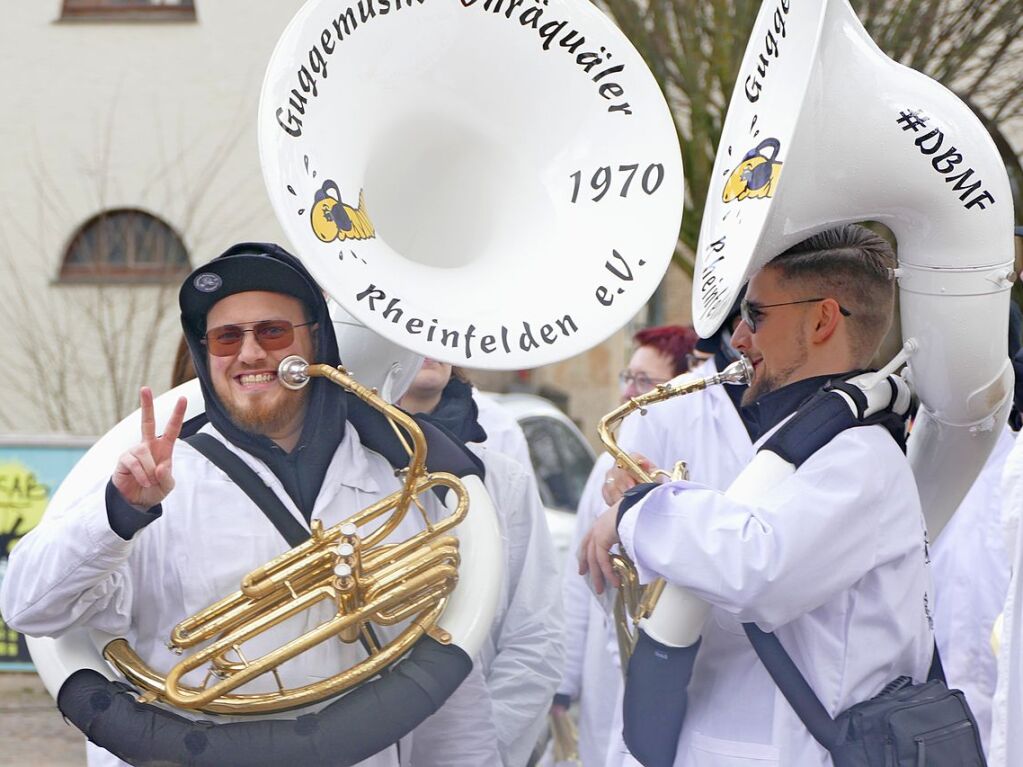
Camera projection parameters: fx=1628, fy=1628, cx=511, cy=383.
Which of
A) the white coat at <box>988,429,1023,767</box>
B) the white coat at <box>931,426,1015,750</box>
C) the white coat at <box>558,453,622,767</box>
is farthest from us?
the white coat at <box>558,453,622,767</box>

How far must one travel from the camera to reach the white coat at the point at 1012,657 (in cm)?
271

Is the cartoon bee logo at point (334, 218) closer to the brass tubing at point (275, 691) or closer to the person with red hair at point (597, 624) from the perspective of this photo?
the brass tubing at point (275, 691)

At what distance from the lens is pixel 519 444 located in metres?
4.77

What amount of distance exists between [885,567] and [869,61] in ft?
2.97

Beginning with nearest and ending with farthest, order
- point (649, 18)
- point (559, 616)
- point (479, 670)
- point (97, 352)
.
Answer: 1. point (479, 670)
2. point (559, 616)
3. point (649, 18)
4. point (97, 352)

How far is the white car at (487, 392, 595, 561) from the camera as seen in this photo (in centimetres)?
860

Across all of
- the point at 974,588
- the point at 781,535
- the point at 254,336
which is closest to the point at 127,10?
the point at 974,588

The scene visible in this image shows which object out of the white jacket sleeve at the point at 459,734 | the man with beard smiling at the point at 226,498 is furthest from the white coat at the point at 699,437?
the man with beard smiling at the point at 226,498

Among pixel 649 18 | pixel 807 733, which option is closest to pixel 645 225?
pixel 807 733

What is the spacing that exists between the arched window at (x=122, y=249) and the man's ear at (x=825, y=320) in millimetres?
9478

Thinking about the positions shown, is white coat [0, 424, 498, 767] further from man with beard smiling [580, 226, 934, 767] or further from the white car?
the white car

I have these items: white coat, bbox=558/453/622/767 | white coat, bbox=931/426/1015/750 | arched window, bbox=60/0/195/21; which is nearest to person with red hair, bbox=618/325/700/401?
white coat, bbox=558/453/622/767

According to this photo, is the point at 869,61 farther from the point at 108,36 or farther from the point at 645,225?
the point at 108,36

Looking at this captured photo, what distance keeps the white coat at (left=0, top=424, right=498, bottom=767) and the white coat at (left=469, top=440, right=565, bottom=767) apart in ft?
2.73
